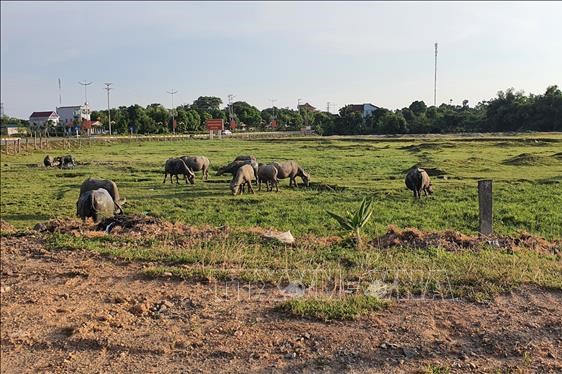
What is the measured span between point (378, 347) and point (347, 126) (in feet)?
292

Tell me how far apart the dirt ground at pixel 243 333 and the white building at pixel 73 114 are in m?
81.7

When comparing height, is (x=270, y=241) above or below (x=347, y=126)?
below

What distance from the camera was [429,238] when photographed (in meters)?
9.07

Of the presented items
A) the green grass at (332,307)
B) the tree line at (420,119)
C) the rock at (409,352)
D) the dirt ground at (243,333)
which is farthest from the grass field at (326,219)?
the tree line at (420,119)

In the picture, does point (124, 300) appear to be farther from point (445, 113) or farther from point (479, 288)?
point (445, 113)

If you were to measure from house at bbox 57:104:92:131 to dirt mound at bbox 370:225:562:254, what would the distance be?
79.2 meters

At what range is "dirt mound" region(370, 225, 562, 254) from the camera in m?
8.62

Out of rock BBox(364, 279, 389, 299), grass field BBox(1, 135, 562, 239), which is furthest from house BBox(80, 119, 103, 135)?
rock BBox(364, 279, 389, 299)

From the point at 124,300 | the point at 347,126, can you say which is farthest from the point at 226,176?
the point at 347,126

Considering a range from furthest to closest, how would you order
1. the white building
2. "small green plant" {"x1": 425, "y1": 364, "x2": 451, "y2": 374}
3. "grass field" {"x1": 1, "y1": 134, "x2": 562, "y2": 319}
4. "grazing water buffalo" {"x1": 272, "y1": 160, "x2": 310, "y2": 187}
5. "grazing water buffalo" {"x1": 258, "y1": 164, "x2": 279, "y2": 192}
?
the white building < "grazing water buffalo" {"x1": 272, "y1": 160, "x2": 310, "y2": 187} < "grazing water buffalo" {"x1": 258, "y1": 164, "x2": 279, "y2": 192} < "grass field" {"x1": 1, "y1": 134, "x2": 562, "y2": 319} < "small green plant" {"x1": 425, "y1": 364, "x2": 451, "y2": 374}

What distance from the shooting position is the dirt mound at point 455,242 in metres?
8.62

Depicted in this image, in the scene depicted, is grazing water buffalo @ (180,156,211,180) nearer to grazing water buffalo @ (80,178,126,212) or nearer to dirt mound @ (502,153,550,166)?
grazing water buffalo @ (80,178,126,212)

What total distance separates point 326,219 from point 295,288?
7446 millimetres

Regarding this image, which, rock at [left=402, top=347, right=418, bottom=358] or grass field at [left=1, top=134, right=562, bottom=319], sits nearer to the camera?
rock at [left=402, top=347, right=418, bottom=358]
